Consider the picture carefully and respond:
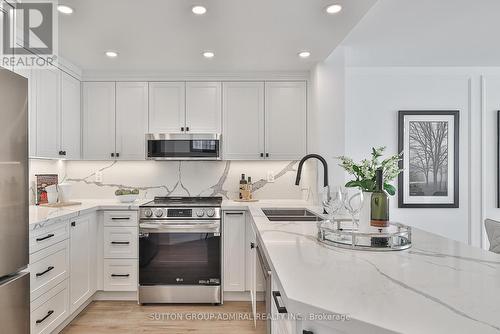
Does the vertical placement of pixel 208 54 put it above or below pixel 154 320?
above

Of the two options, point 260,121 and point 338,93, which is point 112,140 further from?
point 338,93

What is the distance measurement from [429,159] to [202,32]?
287cm

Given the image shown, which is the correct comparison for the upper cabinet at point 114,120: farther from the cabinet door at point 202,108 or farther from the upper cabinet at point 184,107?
the cabinet door at point 202,108

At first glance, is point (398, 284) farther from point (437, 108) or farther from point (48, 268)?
point (437, 108)

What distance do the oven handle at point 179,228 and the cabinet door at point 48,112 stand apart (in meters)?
1.08

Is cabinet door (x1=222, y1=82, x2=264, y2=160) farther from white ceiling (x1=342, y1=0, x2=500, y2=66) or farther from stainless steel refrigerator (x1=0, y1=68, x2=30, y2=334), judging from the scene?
stainless steel refrigerator (x1=0, y1=68, x2=30, y2=334)

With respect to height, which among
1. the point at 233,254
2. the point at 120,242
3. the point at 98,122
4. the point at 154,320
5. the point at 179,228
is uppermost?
the point at 98,122

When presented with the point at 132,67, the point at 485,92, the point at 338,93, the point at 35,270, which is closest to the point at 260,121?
the point at 338,93

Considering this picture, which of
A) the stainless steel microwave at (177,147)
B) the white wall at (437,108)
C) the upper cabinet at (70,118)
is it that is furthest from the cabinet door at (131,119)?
the white wall at (437,108)

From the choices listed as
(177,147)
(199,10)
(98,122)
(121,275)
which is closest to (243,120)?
(177,147)

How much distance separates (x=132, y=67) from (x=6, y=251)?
88.6 inches

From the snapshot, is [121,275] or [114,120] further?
[114,120]

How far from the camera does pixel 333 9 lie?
2.03m

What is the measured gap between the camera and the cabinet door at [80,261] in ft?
8.29
